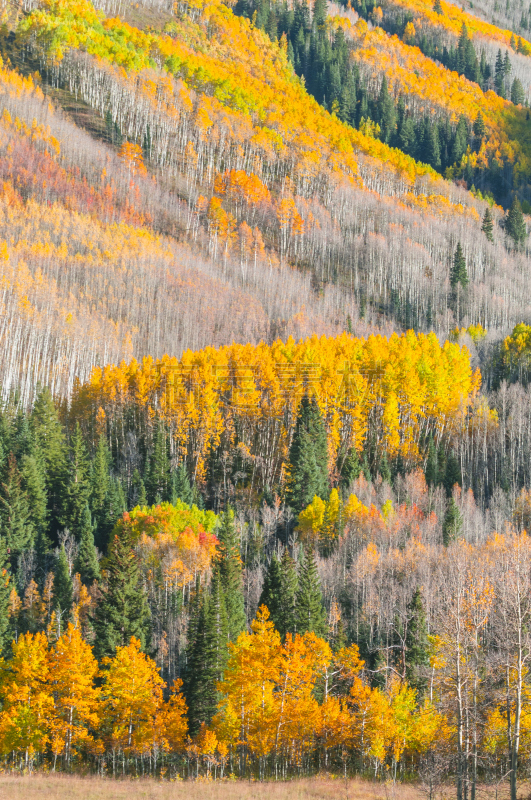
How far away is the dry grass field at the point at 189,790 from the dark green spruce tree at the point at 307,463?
37.1 m

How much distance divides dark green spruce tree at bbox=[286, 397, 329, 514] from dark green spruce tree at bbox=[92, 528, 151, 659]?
26984mm

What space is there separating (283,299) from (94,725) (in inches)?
3912

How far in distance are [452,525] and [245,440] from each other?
24575mm

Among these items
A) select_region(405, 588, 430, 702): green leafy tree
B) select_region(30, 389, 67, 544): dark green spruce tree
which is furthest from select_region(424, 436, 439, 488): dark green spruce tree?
select_region(30, 389, 67, 544): dark green spruce tree

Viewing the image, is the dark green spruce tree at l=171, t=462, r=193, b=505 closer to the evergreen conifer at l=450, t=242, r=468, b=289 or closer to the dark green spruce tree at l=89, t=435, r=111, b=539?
the dark green spruce tree at l=89, t=435, r=111, b=539

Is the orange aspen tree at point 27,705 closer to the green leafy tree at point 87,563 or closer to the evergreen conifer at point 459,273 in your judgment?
the green leafy tree at point 87,563

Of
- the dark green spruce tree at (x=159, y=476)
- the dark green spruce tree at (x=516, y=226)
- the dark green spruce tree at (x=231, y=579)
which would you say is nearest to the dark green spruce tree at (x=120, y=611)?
the dark green spruce tree at (x=231, y=579)

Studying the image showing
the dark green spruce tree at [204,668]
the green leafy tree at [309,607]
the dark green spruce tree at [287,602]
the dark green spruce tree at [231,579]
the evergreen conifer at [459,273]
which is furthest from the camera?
the evergreen conifer at [459,273]

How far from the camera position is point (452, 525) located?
6788 cm

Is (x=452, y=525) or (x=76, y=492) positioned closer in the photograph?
(x=452, y=525)

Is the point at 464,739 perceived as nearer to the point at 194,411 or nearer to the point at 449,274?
the point at 194,411

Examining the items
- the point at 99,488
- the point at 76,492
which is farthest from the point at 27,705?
the point at 99,488

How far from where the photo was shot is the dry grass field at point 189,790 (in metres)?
37.2

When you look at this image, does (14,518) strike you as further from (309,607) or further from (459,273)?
(459,273)
